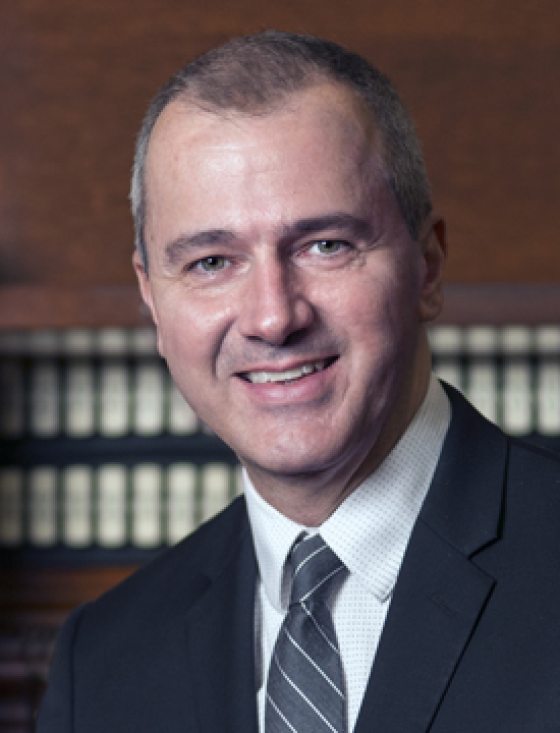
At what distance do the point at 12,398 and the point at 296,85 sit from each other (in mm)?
1362

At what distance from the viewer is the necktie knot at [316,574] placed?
3.69 ft

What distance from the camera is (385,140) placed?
3.61 ft

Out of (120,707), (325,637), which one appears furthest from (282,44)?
(120,707)

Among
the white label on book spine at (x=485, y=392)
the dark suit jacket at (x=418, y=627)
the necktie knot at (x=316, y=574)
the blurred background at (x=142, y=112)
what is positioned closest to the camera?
the dark suit jacket at (x=418, y=627)

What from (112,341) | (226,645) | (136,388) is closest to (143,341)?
(112,341)

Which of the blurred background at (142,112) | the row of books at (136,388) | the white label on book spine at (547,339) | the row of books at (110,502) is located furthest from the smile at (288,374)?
the row of books at (110,502)

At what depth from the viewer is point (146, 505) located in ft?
7.58

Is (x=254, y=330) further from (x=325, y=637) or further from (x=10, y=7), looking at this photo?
(x=10, y=7)

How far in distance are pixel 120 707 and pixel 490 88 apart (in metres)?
1.19

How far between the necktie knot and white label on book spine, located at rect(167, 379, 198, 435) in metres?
1.16

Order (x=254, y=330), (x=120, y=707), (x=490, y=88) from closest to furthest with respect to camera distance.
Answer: (x=254, y=330)
(x=120, y=707)
(x=490, y=88)

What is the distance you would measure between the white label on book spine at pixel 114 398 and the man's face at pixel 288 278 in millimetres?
1155

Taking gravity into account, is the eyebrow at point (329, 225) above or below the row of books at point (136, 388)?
above

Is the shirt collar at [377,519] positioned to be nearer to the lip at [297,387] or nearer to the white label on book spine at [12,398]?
the lip at [297,387]
